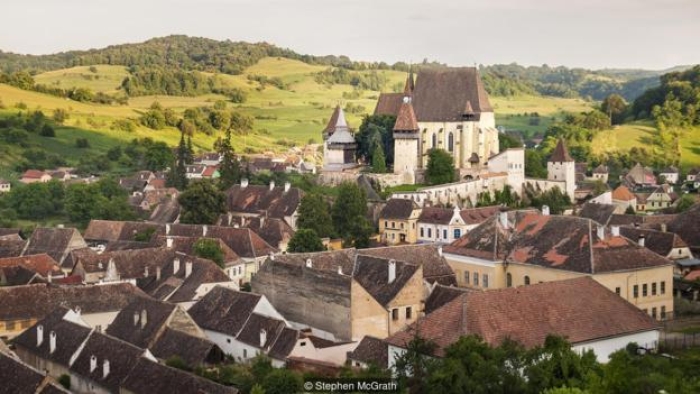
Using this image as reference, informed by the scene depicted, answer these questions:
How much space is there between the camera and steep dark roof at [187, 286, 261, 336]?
46875 millimetres

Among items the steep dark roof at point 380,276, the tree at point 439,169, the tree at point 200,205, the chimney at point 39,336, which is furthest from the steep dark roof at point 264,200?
the chimney at point 39,336

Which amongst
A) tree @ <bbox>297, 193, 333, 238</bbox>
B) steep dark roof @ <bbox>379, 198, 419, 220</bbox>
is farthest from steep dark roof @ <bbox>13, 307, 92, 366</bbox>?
steep dark roof @ <bbox>379, 198, 419, 220</bbox>

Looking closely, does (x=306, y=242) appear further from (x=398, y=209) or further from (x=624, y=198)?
(x=624, y=198)

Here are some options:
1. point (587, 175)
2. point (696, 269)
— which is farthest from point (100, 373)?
point (587, 175)

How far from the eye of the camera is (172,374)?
3575 centimetres

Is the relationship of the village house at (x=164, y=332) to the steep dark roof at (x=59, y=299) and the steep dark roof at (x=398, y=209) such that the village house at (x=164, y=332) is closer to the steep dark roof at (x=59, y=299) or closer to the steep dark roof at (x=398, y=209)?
the steep dark roof at (x=59, y=299)

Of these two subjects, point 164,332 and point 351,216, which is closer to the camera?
point 164,332

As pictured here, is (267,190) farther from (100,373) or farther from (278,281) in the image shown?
(100,373)

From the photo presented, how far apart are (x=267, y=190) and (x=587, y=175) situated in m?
51.5

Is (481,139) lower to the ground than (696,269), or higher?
higher

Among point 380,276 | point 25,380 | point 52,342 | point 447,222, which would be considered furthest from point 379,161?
point 25,380

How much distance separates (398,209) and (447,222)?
530cm

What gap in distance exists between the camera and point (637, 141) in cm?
13250

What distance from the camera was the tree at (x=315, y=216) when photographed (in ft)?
243
